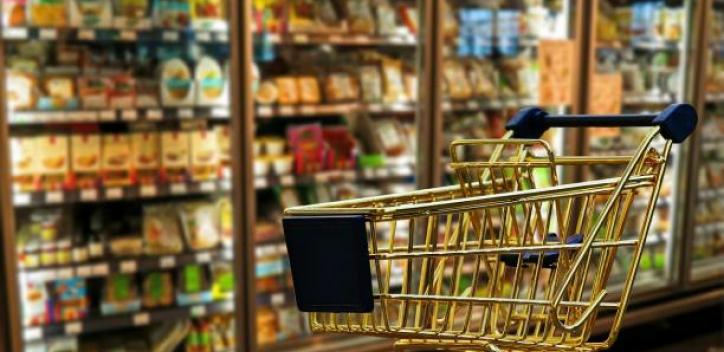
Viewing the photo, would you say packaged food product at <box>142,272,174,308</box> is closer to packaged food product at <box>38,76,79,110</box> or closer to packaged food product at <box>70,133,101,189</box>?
packaged food product at <box>70,133,101,189</box>

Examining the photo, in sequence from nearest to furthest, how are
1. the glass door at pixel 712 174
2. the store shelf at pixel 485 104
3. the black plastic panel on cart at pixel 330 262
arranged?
the black plastic panel on cart at pixel 330 262, the store shelf at pixel 485 104, the glass door at pixel 712 174

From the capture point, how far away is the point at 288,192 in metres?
3.37

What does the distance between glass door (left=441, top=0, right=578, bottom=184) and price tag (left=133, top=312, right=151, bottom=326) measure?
1.54 m

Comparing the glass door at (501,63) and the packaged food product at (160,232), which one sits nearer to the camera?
the packaged food product at (160,232)

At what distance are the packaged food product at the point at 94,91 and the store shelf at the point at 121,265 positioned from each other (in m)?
0.59

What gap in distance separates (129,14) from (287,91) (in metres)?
0.73

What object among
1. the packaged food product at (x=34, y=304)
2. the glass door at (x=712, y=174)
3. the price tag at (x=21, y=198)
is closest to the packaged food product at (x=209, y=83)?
the price tag at (x=21, y=198)

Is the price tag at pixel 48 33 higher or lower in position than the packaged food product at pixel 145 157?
higher

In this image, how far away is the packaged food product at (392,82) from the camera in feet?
11.4

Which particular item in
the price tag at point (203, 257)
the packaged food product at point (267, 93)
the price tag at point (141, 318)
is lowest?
the price tag at point (141, 318)

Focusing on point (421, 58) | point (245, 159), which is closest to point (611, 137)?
point (421, 58)

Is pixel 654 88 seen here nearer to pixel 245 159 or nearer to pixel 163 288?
pixel 245 159

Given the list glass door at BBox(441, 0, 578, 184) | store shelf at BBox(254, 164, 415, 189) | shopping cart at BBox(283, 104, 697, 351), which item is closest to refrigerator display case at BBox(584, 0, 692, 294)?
glass door at BBox(441, 0, 578, 184)

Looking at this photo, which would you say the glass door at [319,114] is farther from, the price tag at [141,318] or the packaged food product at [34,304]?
the packaged food product at [34,304]
